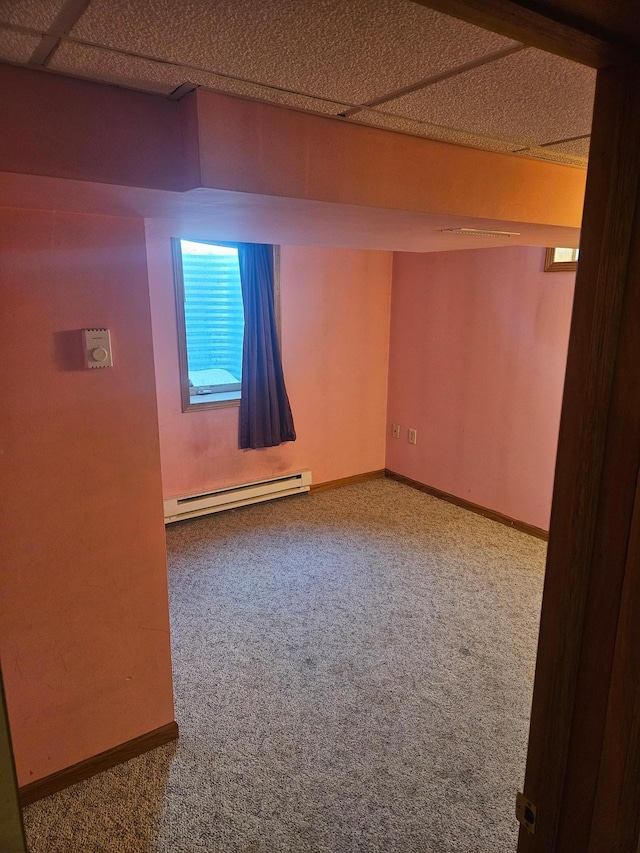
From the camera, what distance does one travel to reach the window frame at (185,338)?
3621 mm

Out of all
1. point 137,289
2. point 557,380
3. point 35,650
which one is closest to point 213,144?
point 137,289

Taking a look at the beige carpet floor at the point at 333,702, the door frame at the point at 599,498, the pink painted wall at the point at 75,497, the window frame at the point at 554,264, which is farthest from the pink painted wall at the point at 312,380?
the door frame at the point at 599,498

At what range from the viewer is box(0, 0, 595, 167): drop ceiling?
0.85 m

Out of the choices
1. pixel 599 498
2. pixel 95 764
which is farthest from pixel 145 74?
pixel 95 764

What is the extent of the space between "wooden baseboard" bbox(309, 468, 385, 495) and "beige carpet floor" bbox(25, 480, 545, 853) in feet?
2.57

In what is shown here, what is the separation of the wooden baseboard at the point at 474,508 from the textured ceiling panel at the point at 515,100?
2858mm

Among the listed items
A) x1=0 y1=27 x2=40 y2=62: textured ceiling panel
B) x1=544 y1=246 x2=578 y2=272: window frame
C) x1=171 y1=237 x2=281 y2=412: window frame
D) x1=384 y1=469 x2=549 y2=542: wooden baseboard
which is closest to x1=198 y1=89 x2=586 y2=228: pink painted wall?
x1=0 y1=27 x2=40 y2=62: textured ceiling panel

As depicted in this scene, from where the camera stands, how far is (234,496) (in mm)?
4121

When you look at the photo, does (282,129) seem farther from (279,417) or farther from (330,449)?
(330,449)

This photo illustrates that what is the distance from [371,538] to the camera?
3803 mm

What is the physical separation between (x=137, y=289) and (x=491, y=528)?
122 inches

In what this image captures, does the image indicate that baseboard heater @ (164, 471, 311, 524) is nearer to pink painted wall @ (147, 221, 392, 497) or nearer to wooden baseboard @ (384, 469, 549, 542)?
pink painted wall @ (147, 221, 392, 497)

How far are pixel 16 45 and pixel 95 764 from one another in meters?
2.16

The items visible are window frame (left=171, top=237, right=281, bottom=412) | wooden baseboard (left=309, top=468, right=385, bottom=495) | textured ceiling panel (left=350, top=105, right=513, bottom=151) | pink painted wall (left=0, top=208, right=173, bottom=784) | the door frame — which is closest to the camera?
the door frame
